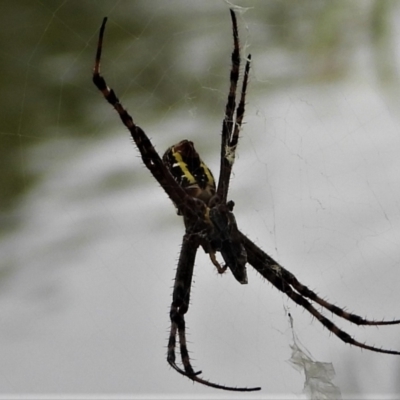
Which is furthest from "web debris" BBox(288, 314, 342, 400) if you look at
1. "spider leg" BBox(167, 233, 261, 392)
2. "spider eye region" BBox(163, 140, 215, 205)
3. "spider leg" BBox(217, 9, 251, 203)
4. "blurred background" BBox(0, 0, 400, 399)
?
"blurred background" BBox(0, 0, 400, 399)

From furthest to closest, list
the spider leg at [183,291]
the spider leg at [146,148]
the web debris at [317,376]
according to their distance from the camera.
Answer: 1. the web debris at [317,376]
2. the spider leg at [183,291]
3. the spider leg at [146,148]

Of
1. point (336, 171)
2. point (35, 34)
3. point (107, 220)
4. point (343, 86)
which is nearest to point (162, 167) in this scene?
point (336, 171)

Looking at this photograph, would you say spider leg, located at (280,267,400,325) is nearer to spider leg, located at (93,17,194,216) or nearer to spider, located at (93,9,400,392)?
spider, located at (93,9,400,392)

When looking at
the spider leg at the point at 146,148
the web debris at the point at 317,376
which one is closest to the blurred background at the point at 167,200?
A: the web debris at the point at 317,376

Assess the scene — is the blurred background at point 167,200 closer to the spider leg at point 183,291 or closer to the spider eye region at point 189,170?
the spider leg at point 183,291

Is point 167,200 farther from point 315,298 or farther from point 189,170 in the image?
point 189,170

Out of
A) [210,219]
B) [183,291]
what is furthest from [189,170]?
[183,291]
